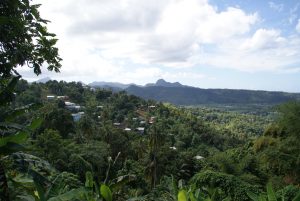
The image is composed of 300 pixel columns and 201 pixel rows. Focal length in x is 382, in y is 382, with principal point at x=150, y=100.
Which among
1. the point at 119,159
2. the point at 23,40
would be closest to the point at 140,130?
the point at 119,159

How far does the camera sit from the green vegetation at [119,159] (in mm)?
3973

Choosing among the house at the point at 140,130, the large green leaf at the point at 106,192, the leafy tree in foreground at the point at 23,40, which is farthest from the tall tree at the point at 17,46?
the house at the point at 140,130

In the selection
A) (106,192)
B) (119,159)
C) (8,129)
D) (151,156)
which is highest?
(8,129)

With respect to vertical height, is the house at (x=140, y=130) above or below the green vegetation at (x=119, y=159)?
below

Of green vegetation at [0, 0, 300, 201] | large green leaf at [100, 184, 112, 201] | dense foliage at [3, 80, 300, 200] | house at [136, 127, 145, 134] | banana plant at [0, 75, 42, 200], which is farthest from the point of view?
house at [136, 127, 145, 134]

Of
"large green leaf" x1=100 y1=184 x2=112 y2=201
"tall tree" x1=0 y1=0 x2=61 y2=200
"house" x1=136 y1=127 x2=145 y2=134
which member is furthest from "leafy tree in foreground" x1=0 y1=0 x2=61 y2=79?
"house" x1=136 y1=127 x2=145 y2=134

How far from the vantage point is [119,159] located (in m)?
43.8

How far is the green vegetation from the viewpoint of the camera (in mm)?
3973

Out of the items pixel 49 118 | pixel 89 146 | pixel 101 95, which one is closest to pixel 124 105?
pixel 101 95

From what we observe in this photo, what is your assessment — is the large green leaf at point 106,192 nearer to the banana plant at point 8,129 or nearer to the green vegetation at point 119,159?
the green vegetation at point 119,159

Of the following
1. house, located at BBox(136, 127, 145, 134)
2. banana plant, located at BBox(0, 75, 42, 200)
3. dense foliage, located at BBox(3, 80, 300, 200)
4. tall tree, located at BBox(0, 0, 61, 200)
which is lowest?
house, located at BBox(136, 127, 145, 134)

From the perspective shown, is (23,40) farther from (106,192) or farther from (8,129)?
(106,192)

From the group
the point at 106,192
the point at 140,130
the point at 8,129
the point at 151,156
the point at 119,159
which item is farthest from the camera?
the point at 140,130

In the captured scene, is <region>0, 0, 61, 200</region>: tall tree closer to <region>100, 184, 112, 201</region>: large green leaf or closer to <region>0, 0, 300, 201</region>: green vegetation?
<region>0, 0, 300, 201</region>: green vegetation
